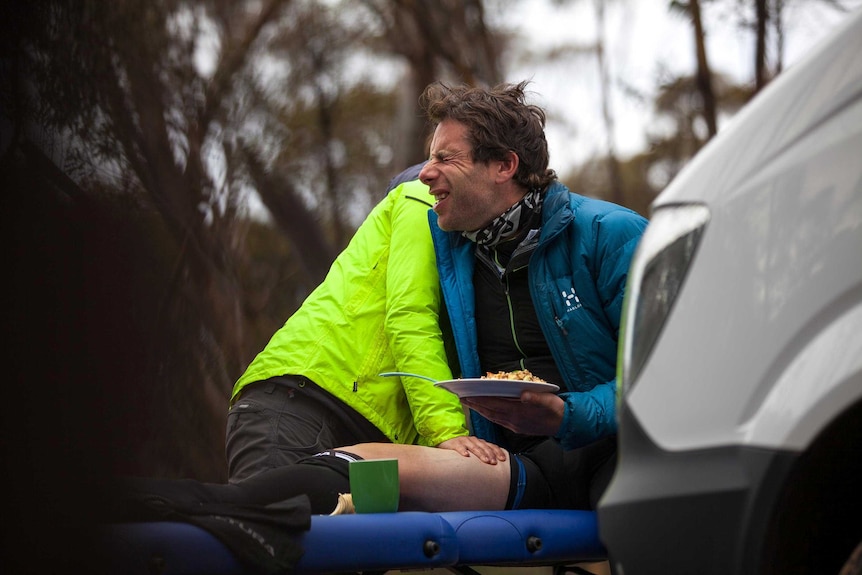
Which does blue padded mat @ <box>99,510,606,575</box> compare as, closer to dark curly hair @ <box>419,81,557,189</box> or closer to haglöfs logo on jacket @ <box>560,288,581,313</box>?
haglöfs logo on jacket @ <box>560,288,581,313</box>

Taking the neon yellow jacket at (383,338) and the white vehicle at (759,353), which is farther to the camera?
the neon yellow jacket at (383,338)

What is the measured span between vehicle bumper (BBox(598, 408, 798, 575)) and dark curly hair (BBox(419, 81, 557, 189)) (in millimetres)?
1789

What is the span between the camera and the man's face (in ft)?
11.7

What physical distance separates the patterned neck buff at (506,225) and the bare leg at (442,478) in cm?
70

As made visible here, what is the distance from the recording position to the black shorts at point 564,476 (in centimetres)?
327

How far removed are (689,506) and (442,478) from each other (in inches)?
54.4

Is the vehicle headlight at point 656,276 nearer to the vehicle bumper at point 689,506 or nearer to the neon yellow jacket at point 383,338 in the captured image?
the vehicle bumper at point 689,506

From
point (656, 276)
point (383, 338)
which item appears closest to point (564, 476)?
point (383, 338)

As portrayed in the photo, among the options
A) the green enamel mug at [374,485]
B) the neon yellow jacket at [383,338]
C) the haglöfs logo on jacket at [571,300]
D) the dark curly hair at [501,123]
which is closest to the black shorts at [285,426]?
the neon yellow jacket at [383,338]

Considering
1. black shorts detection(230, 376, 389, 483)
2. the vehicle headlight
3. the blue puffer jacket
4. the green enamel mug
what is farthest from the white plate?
the vehicle headlight

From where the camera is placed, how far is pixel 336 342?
3.55m

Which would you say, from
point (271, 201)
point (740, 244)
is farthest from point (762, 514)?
point (271, 201)

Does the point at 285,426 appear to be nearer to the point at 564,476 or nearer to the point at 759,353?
the point at 564,476

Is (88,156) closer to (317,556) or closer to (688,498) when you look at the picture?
(688,498)
